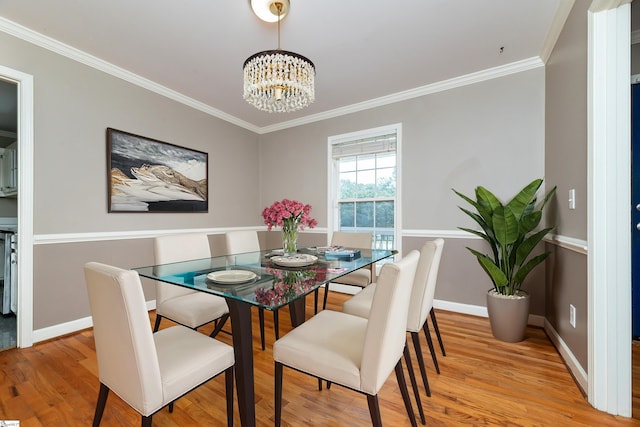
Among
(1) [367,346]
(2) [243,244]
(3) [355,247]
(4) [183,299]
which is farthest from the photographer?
(3) [355,247]

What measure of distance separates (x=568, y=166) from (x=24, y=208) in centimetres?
413

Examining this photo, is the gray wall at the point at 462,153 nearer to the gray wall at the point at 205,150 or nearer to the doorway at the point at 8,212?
the gray wall at the point at 205,150

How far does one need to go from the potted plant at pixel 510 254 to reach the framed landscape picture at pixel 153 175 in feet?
9.99

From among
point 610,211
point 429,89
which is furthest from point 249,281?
point 429,89

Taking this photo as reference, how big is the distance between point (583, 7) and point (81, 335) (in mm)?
4441

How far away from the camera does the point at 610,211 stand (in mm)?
1464

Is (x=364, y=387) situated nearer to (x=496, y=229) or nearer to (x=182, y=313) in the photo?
(x=182, y=313)

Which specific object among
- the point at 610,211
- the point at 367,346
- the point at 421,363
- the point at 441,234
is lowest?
the point at 421,363

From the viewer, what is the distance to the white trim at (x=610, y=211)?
1.44 meters

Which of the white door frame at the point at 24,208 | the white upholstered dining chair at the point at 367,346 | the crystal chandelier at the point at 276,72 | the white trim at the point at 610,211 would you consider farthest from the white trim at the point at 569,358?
the white door frame at the point at 24,208

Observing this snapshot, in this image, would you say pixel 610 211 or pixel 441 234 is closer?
pixel 610 211

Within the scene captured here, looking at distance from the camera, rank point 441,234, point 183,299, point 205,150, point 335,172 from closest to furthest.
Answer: point 183,299 → point 441,234 → point 205,150 → point 335,172

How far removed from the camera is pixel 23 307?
2162mm

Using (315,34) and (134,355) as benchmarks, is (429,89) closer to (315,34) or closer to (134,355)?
(315,34)
